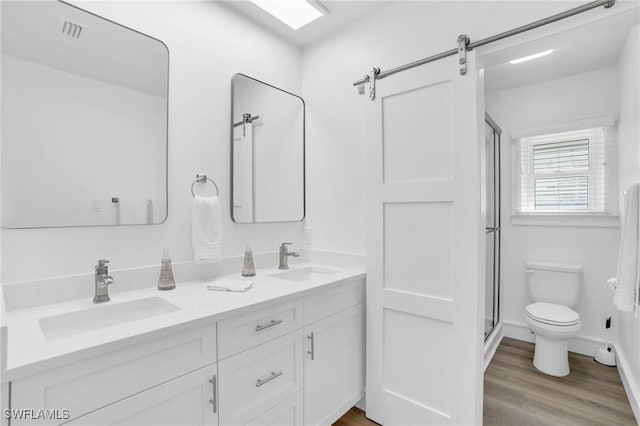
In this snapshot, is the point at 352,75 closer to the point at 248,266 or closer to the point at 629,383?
the point at 248,266

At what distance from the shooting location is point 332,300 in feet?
5.83

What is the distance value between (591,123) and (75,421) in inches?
148

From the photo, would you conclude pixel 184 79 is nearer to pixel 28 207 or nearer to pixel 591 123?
pixel 28 207

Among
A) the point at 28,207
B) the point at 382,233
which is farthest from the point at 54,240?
the point at 382,233

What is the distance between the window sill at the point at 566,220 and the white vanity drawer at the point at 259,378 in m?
2.61

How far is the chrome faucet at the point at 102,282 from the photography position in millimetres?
1358

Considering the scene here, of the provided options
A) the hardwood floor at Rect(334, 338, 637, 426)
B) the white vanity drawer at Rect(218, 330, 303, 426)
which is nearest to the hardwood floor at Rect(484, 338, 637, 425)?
the hardwood floor at Rect(334, 338, 637, 426)

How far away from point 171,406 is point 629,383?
9.11 ft

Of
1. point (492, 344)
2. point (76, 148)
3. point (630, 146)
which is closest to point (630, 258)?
point (630, 146)

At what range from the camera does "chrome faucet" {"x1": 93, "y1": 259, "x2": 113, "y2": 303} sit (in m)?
1.36

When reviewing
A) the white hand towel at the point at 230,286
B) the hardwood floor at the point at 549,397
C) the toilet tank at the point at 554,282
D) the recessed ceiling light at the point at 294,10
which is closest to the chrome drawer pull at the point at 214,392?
the white hand towel at the point at 230,286

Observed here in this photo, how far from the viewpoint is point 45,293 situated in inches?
51.1

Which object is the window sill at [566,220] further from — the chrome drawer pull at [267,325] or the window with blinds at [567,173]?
the chrome drawer pull at [267,325]

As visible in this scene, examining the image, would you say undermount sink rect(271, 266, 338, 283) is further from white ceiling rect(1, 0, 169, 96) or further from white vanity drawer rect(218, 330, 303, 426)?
white ceiling rect(1, 0, 169, 96)
